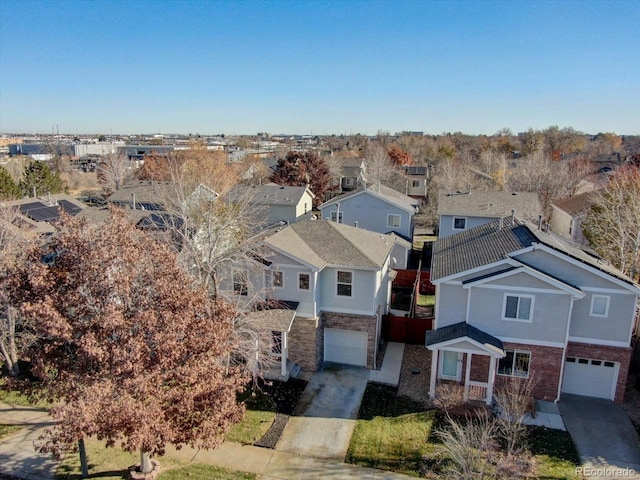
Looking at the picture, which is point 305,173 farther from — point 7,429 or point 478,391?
point 7,429

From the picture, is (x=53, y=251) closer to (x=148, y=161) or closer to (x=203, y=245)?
(x=203, y=245)

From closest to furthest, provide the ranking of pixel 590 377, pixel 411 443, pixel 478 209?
pixel 411 443 → pixel 590 377 → pixel 478 209

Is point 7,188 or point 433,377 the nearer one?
point 433,377

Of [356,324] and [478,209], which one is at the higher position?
[478,209]

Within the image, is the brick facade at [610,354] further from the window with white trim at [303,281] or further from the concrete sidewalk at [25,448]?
the concrete sidewalk at [25,448]

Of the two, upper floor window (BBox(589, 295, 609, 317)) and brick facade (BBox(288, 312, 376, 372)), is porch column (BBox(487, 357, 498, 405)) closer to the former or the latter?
upper floor window (BBox(589, 295, 609, 317))

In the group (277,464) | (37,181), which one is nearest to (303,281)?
(277,464)

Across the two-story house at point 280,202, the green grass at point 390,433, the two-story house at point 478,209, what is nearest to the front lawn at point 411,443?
the green grass at point 390,433

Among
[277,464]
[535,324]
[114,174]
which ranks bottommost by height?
[277,464]
